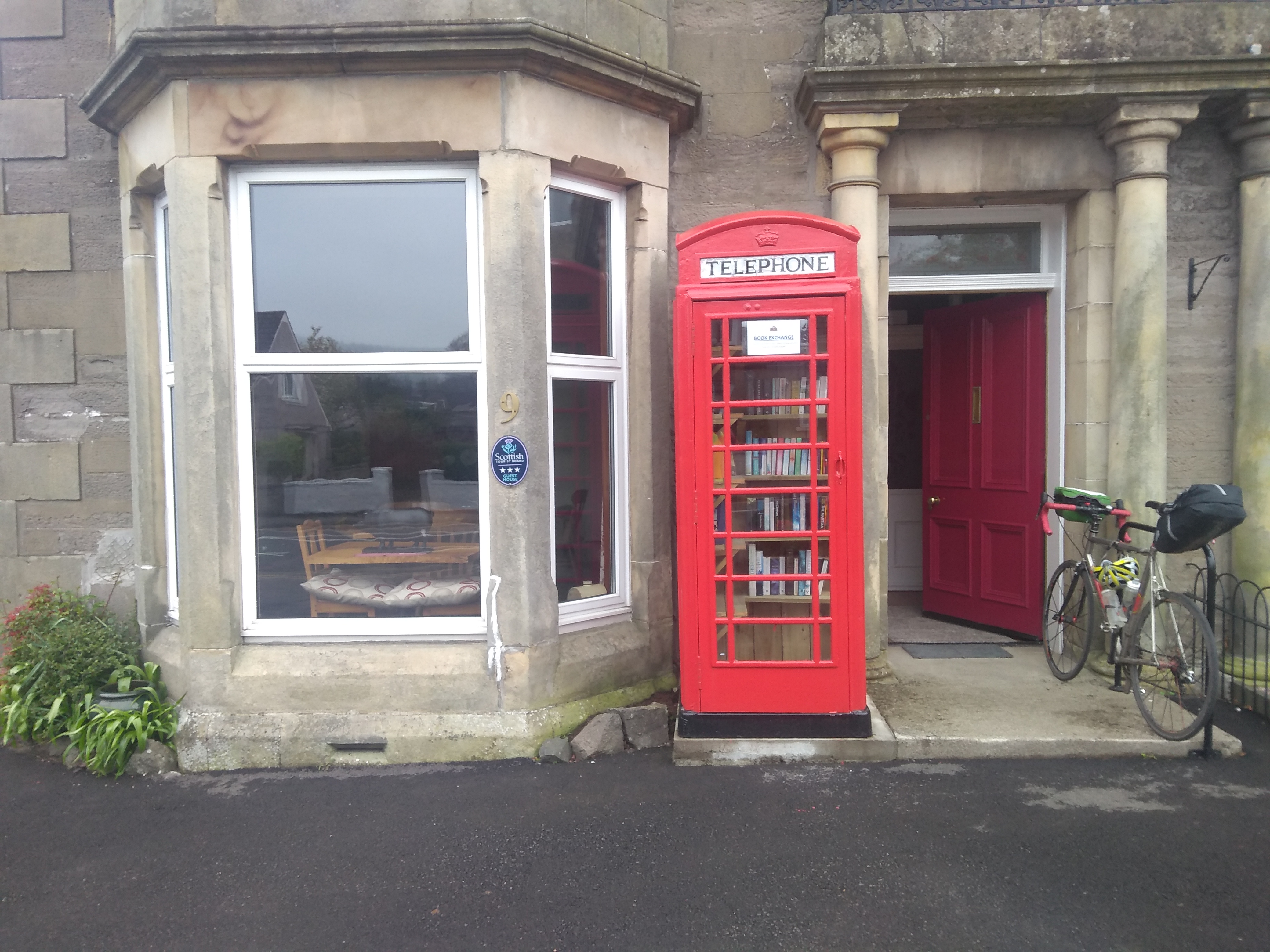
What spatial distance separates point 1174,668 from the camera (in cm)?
441

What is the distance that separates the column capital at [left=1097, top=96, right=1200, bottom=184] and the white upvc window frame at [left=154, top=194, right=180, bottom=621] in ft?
19.9

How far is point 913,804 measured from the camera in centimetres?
399

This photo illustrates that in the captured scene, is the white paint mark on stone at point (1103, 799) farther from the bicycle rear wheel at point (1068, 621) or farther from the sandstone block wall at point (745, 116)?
the sandstone block wall at point (745, 116)

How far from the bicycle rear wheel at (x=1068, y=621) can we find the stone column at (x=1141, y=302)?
609mm

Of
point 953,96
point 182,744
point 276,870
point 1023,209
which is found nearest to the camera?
point 276,870

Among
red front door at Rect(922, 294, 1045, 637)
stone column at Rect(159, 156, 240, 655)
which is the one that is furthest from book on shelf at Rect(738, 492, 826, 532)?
stone column at Rect(159, 156, 240, 655)

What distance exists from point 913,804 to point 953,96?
13.6 feet

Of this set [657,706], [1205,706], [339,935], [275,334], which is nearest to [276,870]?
[339,935]

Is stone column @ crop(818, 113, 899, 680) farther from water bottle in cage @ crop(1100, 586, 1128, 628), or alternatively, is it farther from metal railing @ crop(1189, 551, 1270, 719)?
metal railing @ crop(1189, 551, 1270, 719)

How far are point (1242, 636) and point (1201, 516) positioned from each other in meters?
1.82

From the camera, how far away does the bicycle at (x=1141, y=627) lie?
4426 millimetres

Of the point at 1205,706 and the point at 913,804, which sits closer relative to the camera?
the point at 913,804

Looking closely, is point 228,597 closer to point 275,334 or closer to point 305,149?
point 275,334

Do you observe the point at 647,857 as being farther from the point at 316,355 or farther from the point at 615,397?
the point at 316,355
